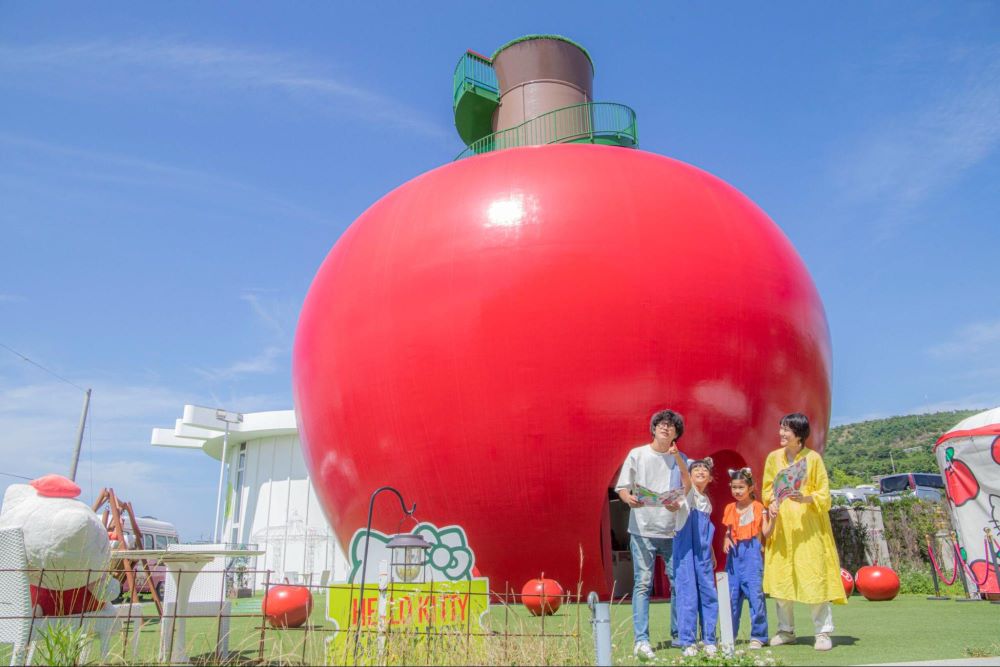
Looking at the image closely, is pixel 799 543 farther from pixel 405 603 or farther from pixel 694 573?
pixel 405 603

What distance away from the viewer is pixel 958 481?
8.60 m

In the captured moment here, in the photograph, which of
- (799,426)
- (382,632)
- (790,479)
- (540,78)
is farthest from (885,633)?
(540,78)

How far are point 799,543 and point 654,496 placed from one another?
4.57 ft

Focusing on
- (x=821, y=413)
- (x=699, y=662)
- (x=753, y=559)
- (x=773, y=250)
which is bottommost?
(x=699, y=662)

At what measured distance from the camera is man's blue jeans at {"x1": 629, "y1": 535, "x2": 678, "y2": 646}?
464 centimetres

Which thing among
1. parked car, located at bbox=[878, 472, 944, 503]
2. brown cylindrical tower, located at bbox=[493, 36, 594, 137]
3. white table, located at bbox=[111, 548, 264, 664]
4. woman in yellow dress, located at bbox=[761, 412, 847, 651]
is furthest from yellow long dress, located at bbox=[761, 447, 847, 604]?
parked car, located at bbox=[878, 472, 944, 503]

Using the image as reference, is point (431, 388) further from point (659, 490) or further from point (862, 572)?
point (862, 572)

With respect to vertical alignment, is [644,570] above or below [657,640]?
above

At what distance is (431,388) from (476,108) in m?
6.78

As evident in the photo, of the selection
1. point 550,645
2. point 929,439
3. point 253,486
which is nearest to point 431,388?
point 550,645

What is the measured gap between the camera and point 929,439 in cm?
6762

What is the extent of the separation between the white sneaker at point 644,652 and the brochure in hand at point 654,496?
2.99ft

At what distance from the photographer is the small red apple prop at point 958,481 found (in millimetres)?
8406

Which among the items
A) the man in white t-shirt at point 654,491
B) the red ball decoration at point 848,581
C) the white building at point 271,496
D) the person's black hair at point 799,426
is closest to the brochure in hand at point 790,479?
the person's black hair at point 799,426
